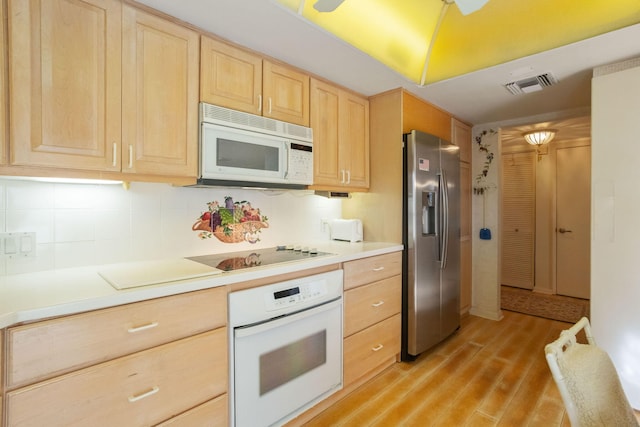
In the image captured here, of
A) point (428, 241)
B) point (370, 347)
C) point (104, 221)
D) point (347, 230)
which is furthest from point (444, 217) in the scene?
point (104, 221)

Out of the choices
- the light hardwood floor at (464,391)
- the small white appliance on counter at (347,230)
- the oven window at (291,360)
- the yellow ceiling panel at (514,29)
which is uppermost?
the yellow ceiling panel at (514,29)

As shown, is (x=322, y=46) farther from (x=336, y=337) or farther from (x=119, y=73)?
(x=336, y=337)

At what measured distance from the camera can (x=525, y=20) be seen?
202 centimetres

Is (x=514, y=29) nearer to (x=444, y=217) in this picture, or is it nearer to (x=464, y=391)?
(x=444, y=217)

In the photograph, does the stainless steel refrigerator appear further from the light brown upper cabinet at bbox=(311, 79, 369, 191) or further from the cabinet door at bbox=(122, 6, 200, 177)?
the cabinet door at bbox=(122, 6, 200, 177)

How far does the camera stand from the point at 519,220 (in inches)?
190

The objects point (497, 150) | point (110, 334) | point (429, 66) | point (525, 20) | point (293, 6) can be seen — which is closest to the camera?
point (110, 334)

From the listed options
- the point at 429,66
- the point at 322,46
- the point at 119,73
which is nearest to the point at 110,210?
the point at 119,73

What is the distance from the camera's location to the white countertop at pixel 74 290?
3.23 ft

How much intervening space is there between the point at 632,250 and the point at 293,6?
2.50 m

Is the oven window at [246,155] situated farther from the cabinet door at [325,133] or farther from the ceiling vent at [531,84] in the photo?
the ceiling vent at [531,84]

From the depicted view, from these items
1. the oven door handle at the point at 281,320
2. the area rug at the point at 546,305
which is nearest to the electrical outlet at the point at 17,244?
the oven door handle at the point at 281,320

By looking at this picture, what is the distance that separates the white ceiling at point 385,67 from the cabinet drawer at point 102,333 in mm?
1367

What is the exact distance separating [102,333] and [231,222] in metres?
1.10
